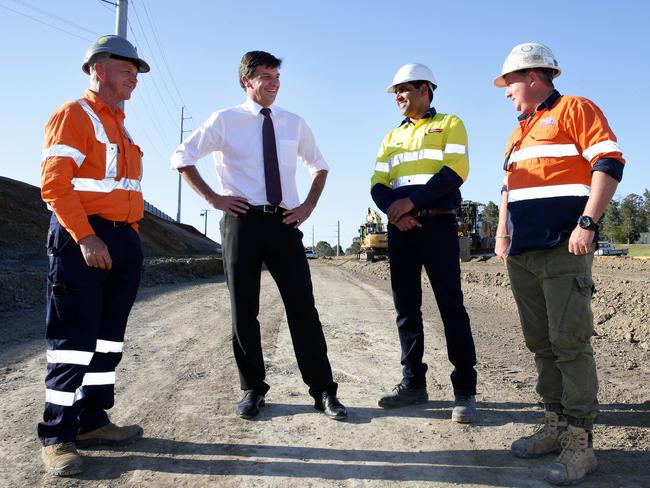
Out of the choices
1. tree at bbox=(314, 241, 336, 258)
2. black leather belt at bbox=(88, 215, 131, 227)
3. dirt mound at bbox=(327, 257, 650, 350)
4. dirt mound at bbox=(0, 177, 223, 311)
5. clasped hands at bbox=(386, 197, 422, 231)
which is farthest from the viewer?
tree at bbox=(314, 241, 336, 258)

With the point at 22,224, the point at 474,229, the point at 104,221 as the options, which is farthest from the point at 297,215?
the point at 474,229

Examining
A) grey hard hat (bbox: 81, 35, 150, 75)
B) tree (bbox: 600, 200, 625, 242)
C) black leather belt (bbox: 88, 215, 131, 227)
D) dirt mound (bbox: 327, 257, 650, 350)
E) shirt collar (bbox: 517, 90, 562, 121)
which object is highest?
tree (bbox: 600, 200, 625, 242)

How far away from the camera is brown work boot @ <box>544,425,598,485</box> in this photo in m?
2.79

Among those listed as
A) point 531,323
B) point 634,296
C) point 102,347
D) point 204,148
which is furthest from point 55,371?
point 634,296

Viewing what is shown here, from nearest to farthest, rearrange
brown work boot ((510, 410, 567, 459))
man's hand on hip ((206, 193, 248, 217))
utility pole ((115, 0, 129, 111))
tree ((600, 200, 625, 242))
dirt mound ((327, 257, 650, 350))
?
brown work boot ((510, 410, 567, 459)) → man's hand on hip ((206, 193, 248, 217)) → dirt mound ((327, 257, 650, 350)) → utility pole ((115, 0, 129, 111)) → tree ((600, 200, 625, 242))

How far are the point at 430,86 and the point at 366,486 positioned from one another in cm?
284

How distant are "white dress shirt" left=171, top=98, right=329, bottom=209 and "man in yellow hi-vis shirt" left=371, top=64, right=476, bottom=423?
79cm

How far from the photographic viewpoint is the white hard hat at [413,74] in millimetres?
4121

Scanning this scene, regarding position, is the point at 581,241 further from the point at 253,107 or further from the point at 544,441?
the point at 253,107

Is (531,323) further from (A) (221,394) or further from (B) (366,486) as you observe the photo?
(A) (221,394)

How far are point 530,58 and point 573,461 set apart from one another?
2215 mm

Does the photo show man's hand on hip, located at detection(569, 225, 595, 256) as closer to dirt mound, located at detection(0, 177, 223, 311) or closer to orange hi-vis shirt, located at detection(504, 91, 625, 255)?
orange hi-vis shirt, located at detection(504, 91, 625, 255)

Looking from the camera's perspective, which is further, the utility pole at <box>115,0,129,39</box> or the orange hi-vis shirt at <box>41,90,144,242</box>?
the utility pole at <box>115,0,129,39</box>

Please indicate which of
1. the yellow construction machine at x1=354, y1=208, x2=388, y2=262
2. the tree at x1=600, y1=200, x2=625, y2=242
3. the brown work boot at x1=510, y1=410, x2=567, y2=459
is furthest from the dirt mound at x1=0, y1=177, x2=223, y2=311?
the tree at x1=600, y1=200, x2=625, y2=242
